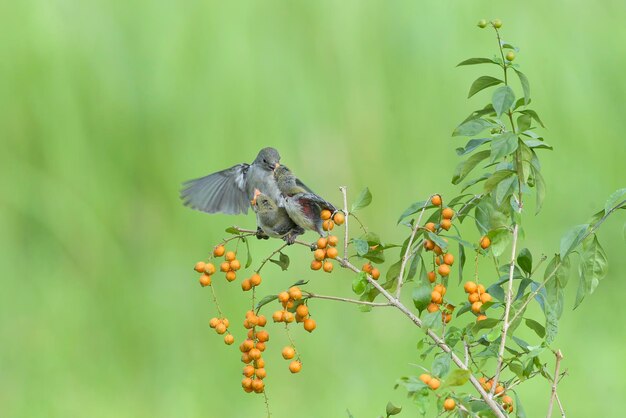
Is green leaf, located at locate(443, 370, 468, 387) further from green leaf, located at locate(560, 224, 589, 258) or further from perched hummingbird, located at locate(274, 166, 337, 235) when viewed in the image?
perched hummingbird, located at locate(274, 166, 337, 235)

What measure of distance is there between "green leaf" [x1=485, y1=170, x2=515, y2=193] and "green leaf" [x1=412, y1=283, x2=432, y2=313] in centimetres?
22

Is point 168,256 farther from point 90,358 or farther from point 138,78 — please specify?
point 138,78

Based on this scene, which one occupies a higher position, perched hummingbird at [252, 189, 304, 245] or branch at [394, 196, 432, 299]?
perched hummingbird at [252, 189, 304, 245]

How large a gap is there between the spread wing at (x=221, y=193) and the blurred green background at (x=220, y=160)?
3.71ft

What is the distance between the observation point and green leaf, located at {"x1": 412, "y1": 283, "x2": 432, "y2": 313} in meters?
1.80

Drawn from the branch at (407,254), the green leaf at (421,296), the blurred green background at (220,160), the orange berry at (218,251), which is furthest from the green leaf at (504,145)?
the blurred green background at (220,160)

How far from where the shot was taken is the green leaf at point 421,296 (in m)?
1.80

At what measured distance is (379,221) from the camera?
13.8 feet

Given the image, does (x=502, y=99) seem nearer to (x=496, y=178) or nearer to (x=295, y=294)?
(x=496, y=178)

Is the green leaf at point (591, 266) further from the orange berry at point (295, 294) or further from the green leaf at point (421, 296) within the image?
the orange berry at point (295, 294)

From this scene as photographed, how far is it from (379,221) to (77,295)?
1.27 metres

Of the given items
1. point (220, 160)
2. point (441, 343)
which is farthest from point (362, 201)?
point (220, 160)

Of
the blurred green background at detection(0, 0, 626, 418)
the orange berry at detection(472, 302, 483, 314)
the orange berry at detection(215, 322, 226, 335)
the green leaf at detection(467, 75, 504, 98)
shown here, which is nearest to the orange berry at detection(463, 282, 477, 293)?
the orange berry at detection(472, 302, 483, 314)

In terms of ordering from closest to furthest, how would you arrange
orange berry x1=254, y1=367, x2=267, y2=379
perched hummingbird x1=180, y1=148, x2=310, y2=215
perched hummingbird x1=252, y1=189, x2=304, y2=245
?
orange berry x1=254, y1=367, x2=267, y2=379 < perched hummingbird x1=252, y1=189, x2=304, y2=245 < perched hummingbird x1=180, y1=148, x2=310, y2=215
